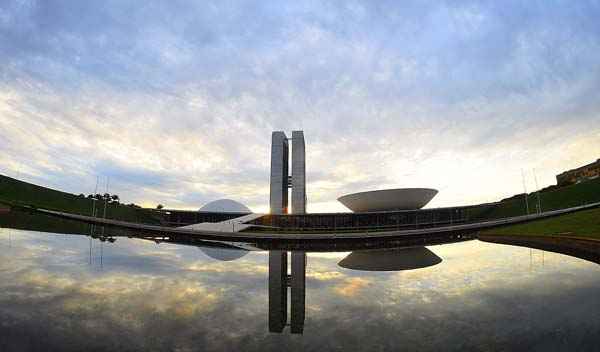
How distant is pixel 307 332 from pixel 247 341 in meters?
1.13

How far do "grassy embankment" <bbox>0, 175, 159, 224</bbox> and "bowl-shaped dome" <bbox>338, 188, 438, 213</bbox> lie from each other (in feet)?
192

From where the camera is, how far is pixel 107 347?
14.3ft

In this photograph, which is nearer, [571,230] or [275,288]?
[275,288]

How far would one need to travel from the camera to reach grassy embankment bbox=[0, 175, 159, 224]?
63906 mm

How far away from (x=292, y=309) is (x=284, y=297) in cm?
106

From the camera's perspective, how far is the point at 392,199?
211 ft

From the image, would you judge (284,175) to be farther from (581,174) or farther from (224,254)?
(581,174)

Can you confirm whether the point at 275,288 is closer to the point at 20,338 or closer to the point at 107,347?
the point at 107,347

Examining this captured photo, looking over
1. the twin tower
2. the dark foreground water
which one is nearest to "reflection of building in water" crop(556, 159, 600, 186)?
the twin tower

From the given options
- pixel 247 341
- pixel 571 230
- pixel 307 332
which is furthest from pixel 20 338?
pixel 571 230

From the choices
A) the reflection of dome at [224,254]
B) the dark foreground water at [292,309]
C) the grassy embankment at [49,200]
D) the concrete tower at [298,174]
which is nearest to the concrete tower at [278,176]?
the concrete tower at [298,174]

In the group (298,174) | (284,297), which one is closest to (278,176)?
(298,174)

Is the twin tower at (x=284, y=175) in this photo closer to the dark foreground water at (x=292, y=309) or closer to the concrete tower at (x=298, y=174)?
the concrete tower at (x=298, y=174)

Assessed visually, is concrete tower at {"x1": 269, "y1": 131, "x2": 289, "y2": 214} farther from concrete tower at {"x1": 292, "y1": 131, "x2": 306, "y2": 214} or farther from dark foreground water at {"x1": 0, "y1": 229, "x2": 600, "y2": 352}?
dark foreground water at {"x1": 0, "y1": 229, "x2": 600, "y2": 352}
